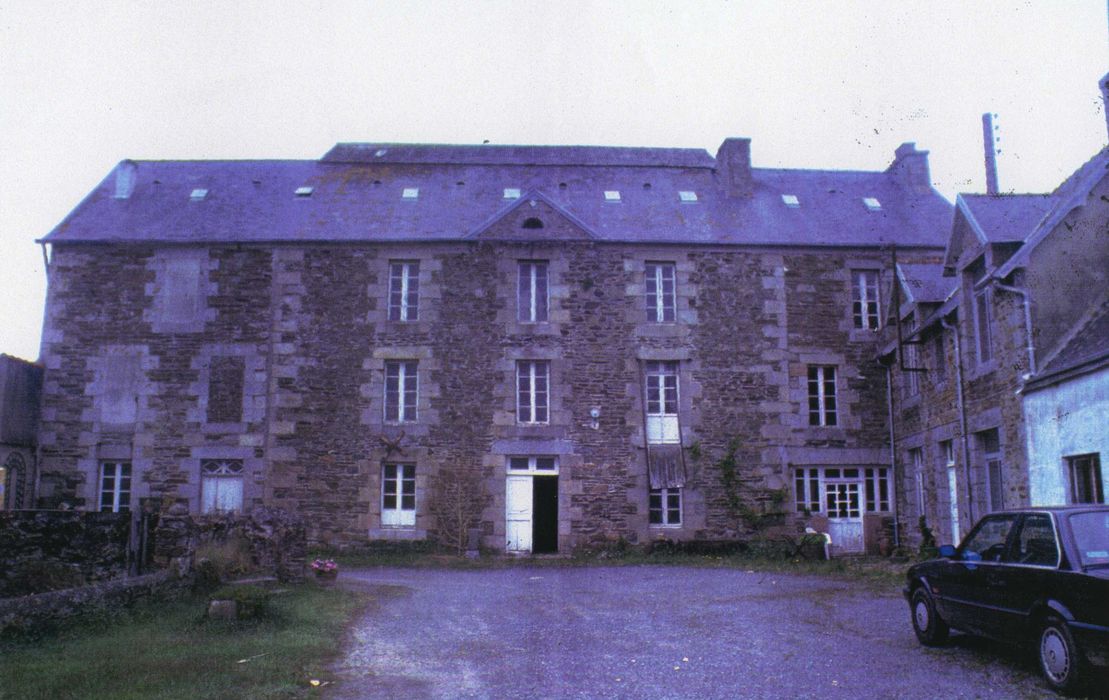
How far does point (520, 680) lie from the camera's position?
24.4 feet

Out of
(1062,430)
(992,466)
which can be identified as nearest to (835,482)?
(992,466)

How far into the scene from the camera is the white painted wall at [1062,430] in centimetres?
1190

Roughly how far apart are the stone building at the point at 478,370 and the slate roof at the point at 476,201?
14cm

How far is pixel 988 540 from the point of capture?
8133 mm

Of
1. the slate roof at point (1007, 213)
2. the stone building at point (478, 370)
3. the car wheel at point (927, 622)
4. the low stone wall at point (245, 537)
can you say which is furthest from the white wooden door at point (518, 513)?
the car wheel at point (927, 622)

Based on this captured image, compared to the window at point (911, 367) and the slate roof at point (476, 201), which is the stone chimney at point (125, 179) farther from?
the window at point (911, 367)

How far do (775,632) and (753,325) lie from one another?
1201 cm

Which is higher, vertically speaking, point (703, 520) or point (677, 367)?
point (677, 367)

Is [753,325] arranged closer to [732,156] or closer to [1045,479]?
[732,156]

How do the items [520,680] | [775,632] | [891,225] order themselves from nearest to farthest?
[520,680] → [775,632] → [891,225]

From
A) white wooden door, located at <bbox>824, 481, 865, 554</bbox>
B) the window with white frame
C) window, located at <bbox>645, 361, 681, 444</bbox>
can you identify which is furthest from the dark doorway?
white wooden door, located at <bbox>824, 481, 865, 554</bbox>

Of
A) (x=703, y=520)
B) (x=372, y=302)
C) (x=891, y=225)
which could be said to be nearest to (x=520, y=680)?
(x=703, y=520)

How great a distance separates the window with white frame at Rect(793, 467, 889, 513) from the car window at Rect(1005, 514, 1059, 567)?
12.9 meters

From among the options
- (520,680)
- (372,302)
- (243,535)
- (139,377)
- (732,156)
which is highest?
(732,156)
